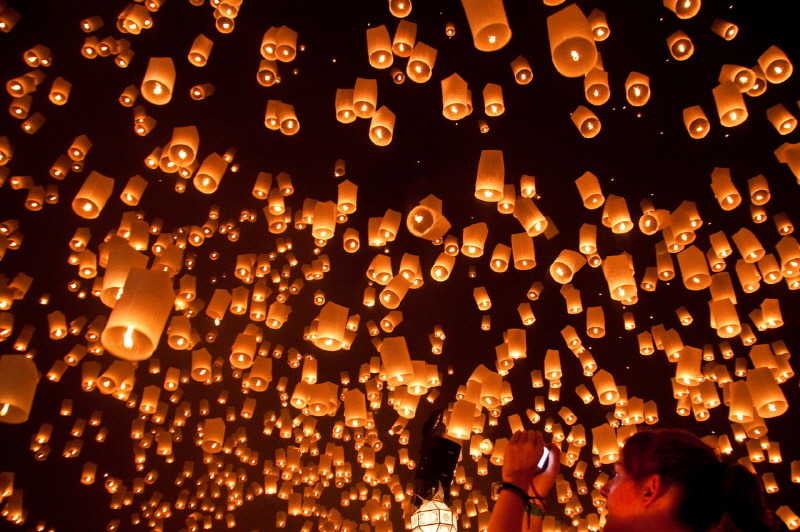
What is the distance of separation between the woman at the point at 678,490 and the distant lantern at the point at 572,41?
1531 mm

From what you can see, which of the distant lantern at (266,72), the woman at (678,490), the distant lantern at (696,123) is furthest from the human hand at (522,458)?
the distant lantern at (266,72)

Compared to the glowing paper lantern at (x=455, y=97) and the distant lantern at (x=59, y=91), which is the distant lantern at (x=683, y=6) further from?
the distant lantern at (x=59, y=91)

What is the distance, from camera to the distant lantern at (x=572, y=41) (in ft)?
7.77

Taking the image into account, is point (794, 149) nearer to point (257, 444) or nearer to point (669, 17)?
point (669, 17)

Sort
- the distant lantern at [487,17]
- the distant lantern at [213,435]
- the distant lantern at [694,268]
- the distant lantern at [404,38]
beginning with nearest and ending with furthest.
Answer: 1. the distant lantern at [487,17]
2. the distant lantern at [404,38]
3. the distant lantern at [694,268]
4. the distant lantern at [213,435]

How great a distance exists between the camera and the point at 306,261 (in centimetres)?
491

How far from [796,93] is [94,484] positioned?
7035 mm

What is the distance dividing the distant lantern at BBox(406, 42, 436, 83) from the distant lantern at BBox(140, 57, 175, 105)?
3.89 feet

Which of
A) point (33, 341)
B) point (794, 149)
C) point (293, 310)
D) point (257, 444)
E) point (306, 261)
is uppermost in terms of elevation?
point (794, 149)

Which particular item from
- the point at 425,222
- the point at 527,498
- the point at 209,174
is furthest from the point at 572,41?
the point at 209,174

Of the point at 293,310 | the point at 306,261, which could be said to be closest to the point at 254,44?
the point at 306,261

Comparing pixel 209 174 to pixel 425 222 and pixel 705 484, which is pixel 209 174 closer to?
pixel 425 222

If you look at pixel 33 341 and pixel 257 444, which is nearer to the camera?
pixel 33 341

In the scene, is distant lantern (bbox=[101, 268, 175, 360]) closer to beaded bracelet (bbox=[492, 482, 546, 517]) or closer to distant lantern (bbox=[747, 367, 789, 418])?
beaded bracelet (bbox=[492, 482, 546, 517])
